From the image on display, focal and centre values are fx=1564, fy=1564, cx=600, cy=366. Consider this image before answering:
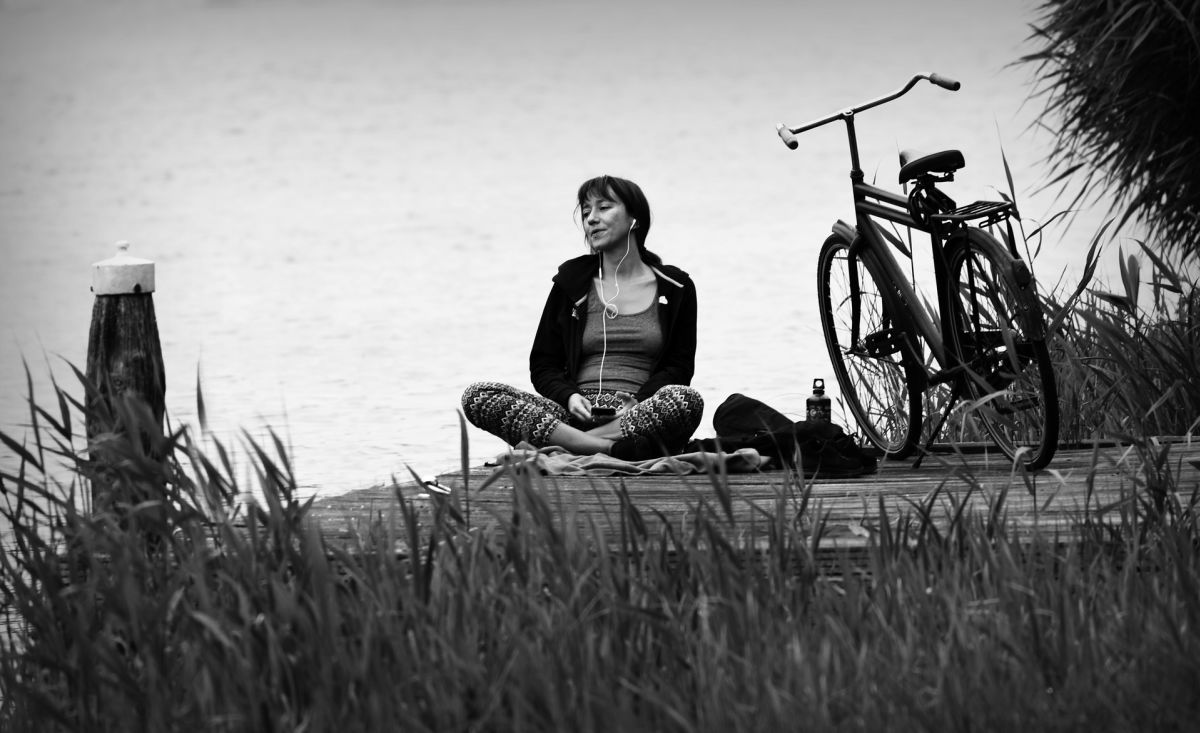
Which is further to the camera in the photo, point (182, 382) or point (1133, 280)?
point (182, 382)

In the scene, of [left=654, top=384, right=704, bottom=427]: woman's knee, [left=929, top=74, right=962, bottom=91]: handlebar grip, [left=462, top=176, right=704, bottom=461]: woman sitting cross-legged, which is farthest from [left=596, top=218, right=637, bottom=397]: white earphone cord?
[left=929, top=74, right=962, bottom=91]: handlebar grip

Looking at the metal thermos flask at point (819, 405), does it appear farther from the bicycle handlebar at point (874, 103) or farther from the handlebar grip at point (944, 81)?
the handlebar grip at point (944, 81)

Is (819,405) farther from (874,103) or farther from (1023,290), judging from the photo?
(1023,290)

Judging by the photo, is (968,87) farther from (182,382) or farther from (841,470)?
(841,470)

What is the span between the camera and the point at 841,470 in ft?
13.8

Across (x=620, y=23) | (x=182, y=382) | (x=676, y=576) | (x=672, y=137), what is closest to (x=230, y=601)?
(x=676, y=576)

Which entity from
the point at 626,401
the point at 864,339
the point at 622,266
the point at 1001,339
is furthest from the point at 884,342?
the point at 622,266

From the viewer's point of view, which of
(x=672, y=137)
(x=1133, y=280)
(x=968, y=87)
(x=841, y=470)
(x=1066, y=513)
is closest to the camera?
(x=1066, y=513)

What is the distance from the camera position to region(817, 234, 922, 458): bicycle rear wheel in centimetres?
446

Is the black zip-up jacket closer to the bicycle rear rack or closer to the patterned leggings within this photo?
the patterned leggings

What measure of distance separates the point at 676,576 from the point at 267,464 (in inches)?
31.0

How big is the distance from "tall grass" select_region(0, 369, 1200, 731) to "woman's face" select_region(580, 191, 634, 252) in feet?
6.53

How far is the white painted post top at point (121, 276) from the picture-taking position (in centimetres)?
365

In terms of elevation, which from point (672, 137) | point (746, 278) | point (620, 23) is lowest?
point (746, 278)
